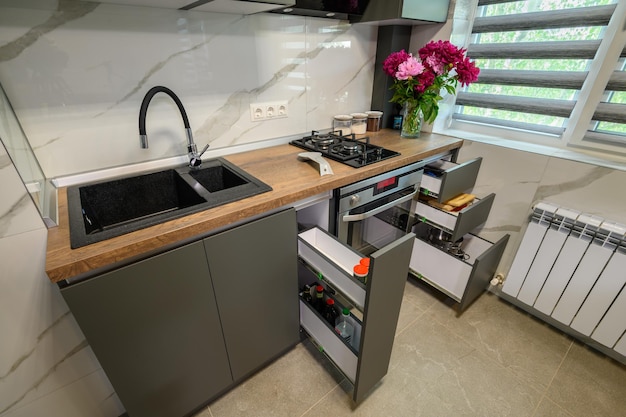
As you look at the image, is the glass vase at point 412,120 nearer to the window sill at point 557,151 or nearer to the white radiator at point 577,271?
the window sill at point 557,151

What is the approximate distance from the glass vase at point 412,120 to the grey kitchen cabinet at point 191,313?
1075 mm

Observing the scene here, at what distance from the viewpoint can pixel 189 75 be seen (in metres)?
1.23

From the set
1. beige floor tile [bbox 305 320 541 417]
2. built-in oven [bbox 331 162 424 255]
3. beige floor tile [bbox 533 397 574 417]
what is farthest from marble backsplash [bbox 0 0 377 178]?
beige floor tile [bbox 533 397 574 417]

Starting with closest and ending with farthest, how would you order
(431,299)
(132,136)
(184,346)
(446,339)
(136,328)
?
(136,328), (184,346), (132,136), (446,339), (431,299)

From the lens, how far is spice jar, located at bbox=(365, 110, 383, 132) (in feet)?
6.02

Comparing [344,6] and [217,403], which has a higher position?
[344,6]

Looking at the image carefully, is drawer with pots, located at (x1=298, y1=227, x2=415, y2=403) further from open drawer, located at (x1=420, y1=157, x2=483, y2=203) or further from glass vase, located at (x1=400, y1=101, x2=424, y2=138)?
glass vase, located at (x1=400, y1=101, x2=424, y2=138)

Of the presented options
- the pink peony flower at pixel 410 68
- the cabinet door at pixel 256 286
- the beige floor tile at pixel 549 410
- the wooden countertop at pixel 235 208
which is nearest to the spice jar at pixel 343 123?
the wooden countertop at pixel 235 208

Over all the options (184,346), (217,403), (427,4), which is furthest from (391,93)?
(217,403)

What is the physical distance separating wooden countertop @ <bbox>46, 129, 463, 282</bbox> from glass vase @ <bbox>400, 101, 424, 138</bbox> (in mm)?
135

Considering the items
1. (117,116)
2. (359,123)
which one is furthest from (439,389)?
(117,116)

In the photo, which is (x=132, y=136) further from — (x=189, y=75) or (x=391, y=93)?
(x=391, y=93)

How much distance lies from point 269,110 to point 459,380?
1662 mm

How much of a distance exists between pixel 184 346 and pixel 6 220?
0.64m
